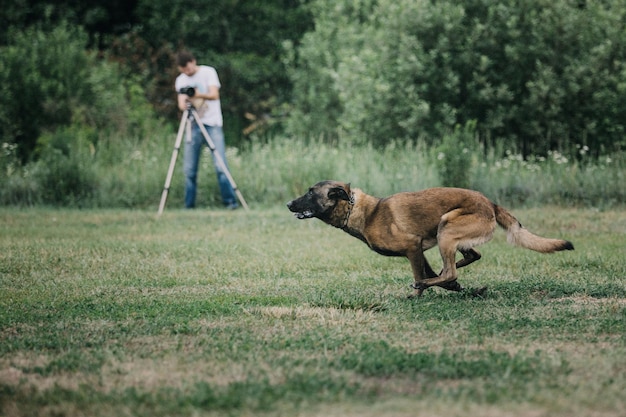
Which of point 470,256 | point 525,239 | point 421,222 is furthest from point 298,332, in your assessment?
point 470,256

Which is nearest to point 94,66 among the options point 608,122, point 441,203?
point 608,122

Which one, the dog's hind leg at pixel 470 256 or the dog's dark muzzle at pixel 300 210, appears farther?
the dog's hind leg at pixel 470 256

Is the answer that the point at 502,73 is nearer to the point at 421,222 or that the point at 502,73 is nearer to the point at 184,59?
the point at 184,59

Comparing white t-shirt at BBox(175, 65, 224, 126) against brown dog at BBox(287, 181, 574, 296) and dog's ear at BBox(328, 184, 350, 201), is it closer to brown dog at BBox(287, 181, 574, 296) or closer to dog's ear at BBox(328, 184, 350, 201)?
brown dog at BBox(287, 181, 574, 296)

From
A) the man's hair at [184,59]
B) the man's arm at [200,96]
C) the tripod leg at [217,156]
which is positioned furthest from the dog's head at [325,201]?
the man's hair at [184,59]

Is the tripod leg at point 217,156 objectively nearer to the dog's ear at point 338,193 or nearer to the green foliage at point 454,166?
the green foliage at point 454,166

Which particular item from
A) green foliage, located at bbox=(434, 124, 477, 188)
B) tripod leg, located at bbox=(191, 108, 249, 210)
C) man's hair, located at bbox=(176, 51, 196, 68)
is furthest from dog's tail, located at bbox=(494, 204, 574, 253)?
man's hair, located at bbox=(176, 51, 196, 68)

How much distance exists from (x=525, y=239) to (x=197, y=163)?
29.8 ft

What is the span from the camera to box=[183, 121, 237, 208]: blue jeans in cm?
1573

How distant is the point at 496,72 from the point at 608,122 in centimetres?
287

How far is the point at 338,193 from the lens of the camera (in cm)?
798

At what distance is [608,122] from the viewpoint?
21266mm

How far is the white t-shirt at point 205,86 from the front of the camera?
1575 centimetres

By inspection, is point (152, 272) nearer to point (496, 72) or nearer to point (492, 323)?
point (492, 323)
